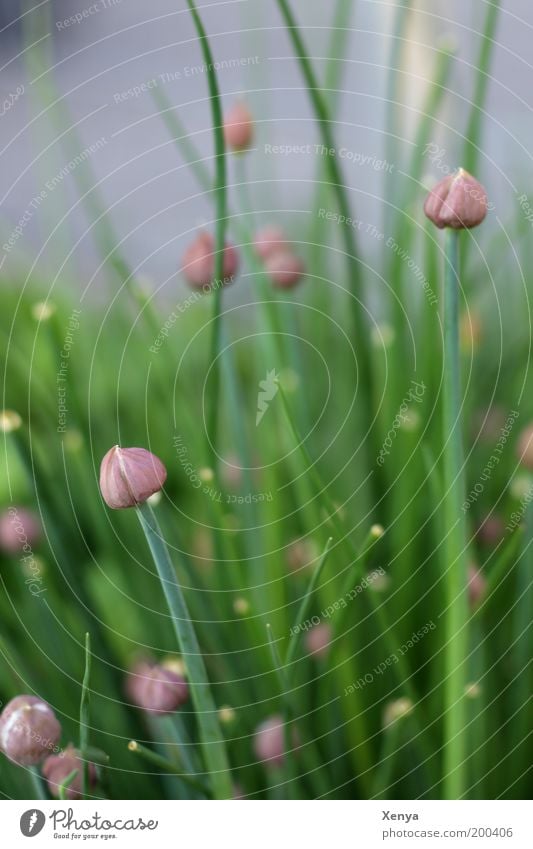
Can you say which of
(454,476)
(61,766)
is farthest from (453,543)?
(61,766)

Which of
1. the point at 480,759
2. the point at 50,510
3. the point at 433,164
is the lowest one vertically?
the point at 480,759

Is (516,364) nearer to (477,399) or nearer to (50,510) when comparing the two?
(477,399)

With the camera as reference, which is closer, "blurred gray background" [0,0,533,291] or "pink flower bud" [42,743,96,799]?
"pink flower bud" [42,743,96,799]

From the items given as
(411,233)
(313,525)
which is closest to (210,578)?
(313,525)

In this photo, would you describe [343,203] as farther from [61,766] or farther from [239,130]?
[61,766]

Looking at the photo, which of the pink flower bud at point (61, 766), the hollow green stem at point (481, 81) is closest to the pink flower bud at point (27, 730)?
the pink flower bud at point (61, 766)

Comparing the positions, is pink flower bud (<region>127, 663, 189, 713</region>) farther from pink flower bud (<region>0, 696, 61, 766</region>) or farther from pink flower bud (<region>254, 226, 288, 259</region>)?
pink flower bud (<region>254, 226, 288, 259</region>)

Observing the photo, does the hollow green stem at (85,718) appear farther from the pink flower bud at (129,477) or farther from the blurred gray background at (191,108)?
the blurred gray background at (191,108)

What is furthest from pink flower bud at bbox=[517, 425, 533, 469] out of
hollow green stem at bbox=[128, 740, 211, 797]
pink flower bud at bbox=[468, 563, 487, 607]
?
hollow green stem at bbox=[128, 740, 211, 797]
